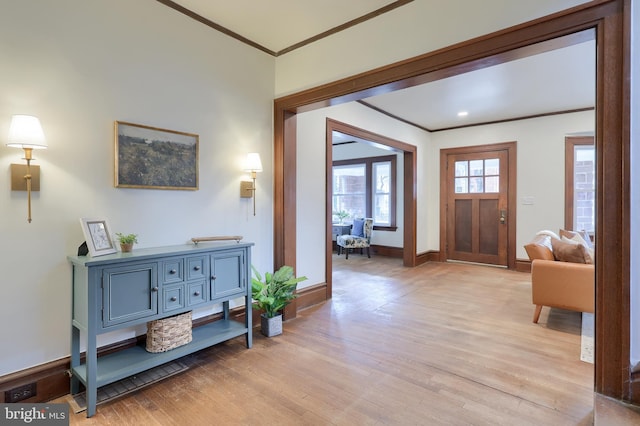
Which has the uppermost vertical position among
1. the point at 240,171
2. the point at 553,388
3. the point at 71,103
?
the point at 71,103

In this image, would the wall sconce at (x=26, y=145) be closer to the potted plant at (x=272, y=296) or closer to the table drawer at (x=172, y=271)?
the table drawer at (x=172, y=271)

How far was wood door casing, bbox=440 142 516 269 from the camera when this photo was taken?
239 inches

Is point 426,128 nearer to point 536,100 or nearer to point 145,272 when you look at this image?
point 536,100

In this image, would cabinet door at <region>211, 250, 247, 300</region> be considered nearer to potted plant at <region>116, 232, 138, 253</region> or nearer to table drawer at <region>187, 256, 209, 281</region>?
table drawer at <region>187, 256, 209, 281</region>

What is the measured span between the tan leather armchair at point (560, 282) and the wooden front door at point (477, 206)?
2978mm

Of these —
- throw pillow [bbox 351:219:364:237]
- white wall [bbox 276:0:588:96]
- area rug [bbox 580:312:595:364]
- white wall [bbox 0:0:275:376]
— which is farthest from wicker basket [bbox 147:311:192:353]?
throw pillow [bbox 351:219:364:237]

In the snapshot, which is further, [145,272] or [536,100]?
[536,100]

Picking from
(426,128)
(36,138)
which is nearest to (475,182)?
(426,128)

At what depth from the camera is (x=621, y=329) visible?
6.05ft

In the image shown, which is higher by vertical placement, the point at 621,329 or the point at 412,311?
the point at 621,329

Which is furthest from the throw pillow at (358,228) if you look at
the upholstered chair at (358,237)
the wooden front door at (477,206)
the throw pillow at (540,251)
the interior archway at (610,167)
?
the interior archway at (610,167)

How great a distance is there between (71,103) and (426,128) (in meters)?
5.93

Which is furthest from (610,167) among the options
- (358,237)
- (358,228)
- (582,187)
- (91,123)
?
(358,228)

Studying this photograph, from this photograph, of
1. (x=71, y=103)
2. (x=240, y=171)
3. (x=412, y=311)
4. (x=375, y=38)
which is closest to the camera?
(x=71, y=103)
